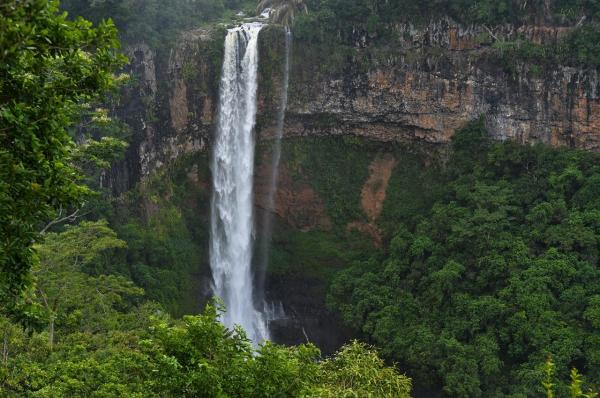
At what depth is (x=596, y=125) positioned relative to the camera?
2023 centimetres

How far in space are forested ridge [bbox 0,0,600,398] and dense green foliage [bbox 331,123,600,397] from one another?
6 cm

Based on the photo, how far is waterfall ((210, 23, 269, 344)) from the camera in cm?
2289

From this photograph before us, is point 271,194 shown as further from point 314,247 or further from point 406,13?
point 406,13

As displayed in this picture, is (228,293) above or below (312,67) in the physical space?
below

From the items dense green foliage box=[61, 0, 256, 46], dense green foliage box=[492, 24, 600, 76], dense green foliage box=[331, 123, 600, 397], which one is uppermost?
dense green foliage box=[61, 0, 256, 46]

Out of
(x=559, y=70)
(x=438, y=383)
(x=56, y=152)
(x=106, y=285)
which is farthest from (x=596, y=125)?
(x=56, y=152)

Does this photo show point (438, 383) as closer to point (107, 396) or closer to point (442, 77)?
point (442, 77)

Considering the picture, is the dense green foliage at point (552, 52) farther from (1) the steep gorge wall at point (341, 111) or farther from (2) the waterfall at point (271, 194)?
(2) the waterfall at point (271, 194)

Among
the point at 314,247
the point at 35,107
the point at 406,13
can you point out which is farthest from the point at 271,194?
the point at 35,107

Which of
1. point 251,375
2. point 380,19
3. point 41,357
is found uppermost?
point 380,19

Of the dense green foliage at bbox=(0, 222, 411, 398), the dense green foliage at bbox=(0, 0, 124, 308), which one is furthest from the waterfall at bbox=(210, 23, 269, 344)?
the dense green foliage at bbox=(0, 0, 124, 308)

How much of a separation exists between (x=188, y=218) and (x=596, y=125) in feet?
45.3

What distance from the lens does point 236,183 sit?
941 inches

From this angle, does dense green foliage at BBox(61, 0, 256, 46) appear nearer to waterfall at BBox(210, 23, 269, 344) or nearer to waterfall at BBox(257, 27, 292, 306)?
waterfall at BBox(210, 23, 269, 344)
